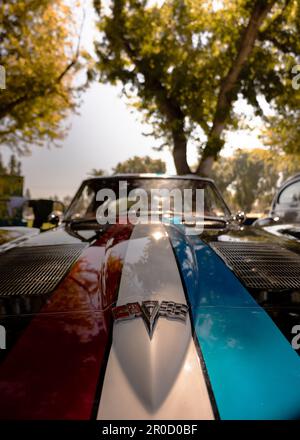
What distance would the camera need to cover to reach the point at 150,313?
1.30 meters

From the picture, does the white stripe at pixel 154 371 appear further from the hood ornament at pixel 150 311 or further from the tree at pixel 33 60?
the tree at pixel 33 60

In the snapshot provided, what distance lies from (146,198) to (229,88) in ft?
26.4

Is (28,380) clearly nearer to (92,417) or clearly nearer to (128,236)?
(92,417)

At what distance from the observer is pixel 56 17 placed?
12.5m

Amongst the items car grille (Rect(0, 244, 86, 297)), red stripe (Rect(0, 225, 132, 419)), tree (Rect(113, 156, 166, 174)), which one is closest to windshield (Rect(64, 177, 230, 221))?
car grille (Rect(0, 244, 86, 297))

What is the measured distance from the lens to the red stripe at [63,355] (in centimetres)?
98

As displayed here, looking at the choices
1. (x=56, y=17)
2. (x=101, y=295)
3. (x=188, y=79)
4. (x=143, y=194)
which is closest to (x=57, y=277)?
(x=101, y=295)

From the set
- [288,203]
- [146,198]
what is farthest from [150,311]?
[288,203]

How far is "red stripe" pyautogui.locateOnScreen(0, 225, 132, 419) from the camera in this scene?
0.98 metres

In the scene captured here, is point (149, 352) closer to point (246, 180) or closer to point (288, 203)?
point (288, 203)

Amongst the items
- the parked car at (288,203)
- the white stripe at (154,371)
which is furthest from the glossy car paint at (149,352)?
the parked car at (288,203)

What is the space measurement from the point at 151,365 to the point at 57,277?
0.77 metres

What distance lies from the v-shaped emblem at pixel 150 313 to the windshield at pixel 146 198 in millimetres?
1778

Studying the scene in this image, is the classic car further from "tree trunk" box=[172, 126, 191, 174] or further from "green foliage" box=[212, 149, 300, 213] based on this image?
"green foliage" box=[212, 149, 300, 213]
